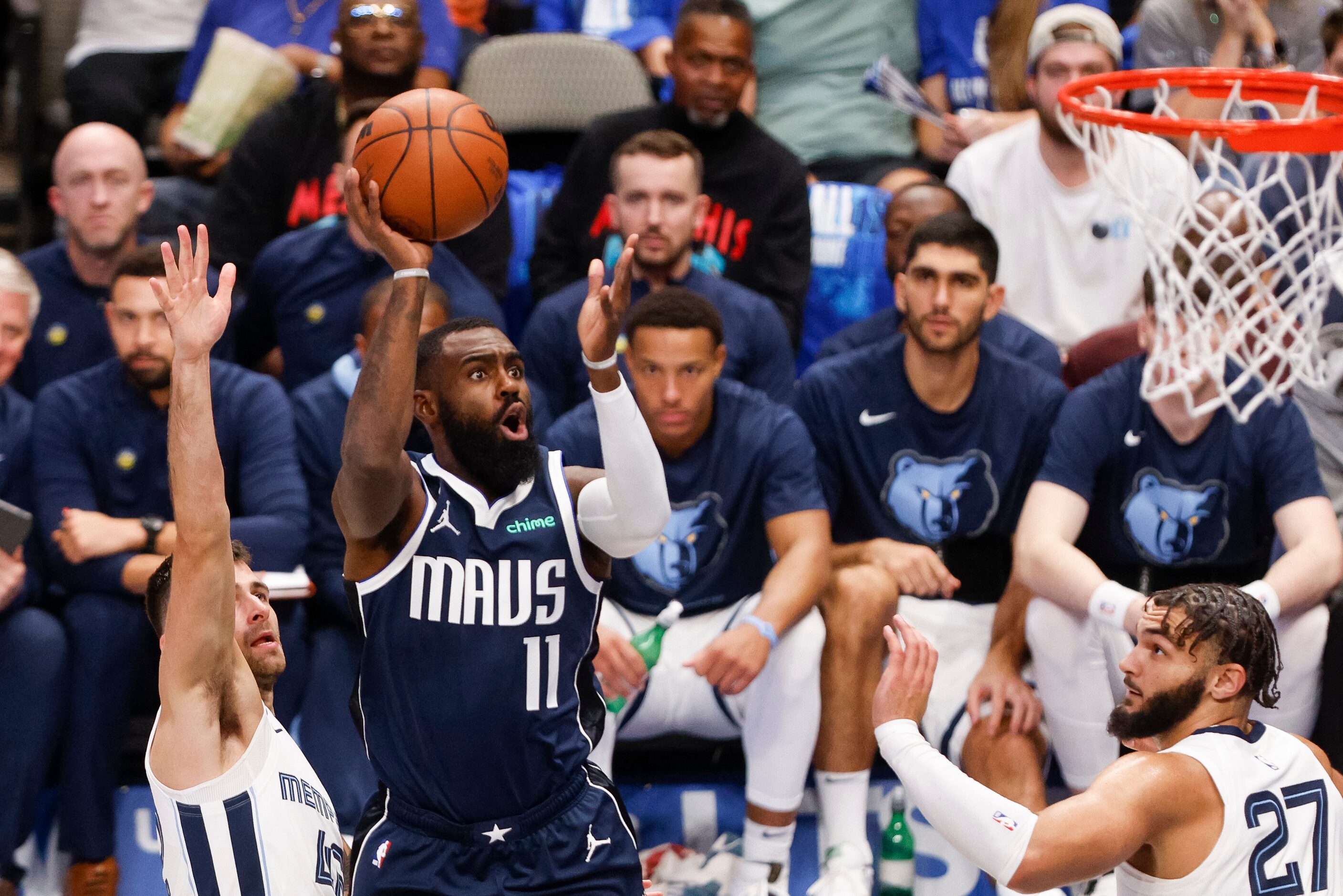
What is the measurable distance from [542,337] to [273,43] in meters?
2.23

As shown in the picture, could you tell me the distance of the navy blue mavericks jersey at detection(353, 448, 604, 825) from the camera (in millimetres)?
3484

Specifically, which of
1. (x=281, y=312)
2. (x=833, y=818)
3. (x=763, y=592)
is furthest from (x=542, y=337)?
(x=833, y=818)

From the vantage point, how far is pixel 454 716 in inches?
137

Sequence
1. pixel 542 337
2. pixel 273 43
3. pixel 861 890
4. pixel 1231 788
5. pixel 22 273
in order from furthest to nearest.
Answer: pixel 273 43 → pixel 542 337 → pixel 22 273 → pixel 861 890 → pixel 1231 788


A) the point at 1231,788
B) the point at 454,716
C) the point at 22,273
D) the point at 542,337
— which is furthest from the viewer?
the point at 542,337

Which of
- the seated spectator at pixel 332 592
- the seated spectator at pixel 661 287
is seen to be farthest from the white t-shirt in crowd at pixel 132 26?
the seated spectator at pixel 661 287

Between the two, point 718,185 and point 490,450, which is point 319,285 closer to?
point 718,185

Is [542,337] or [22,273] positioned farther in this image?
[542,337]

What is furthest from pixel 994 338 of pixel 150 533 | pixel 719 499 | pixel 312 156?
pixel 150 533

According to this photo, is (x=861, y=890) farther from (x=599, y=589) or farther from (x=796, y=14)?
(x=796, y=14)

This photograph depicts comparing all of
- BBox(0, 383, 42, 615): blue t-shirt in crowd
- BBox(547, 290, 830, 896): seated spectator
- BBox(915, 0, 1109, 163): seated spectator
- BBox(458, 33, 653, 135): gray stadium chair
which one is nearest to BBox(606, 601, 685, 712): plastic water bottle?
BBox(547, 290, 830, 896): seated spectator

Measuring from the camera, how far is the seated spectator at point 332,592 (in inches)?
184

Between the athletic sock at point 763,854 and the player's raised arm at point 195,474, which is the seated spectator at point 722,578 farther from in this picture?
the player's raised arm at point 195,474

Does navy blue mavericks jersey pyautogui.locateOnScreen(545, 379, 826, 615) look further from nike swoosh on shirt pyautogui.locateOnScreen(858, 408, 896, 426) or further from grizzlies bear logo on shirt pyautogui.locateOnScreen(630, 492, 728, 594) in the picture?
nike swoosh on shirt pyautogui.locateOnScreen(858, 408, 896, 426)
